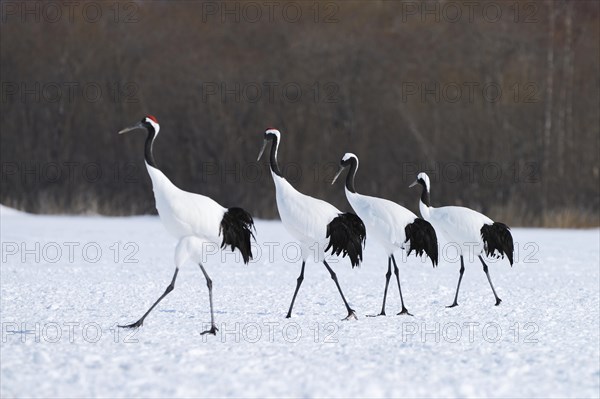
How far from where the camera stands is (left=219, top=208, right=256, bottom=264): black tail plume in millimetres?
5891

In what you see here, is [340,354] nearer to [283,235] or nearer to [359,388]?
[359,388]

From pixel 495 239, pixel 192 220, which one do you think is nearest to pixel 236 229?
pixel 192 220

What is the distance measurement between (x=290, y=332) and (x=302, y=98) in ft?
55.6

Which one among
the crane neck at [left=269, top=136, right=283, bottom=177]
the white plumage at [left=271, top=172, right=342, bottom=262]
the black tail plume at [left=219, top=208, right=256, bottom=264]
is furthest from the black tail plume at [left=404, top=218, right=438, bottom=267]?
the black tail plume at [left=219, top=208, right=256, bottom=264]

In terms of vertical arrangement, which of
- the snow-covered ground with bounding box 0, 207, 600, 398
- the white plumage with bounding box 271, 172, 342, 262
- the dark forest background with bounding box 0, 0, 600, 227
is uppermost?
the dark forest background with bounding box 0, 0, 600, 227

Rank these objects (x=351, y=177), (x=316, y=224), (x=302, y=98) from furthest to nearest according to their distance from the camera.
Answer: (x=302, y=98) → (x=351, y=177) → (x=316, y=224)

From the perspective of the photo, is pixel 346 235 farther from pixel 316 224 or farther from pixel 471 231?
pixel 471 231

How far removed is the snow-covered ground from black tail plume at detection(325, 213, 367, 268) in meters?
0.51

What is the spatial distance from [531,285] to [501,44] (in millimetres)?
13108

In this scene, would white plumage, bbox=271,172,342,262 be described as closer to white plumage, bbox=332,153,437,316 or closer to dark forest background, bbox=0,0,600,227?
white plumage, bbox=332,153,437,316

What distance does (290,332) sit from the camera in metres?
5.97

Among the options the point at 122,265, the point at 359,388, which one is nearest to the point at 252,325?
the point at 359,388

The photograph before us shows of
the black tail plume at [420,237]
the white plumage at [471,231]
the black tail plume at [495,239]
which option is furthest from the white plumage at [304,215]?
the black tail plume at [495,239]

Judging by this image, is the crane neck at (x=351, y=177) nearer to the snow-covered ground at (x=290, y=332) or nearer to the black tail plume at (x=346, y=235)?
the black tail plume at (x=346, y=235)
